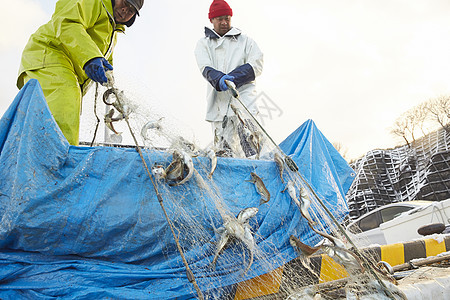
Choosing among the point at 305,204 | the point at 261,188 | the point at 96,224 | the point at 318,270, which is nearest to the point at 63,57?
the point at 96,224

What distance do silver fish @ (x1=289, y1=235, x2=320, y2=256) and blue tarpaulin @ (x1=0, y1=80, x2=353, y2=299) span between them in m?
0.05

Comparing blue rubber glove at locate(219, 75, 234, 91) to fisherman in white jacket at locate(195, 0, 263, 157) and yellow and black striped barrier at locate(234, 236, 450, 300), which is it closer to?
fisherman in white jacket at locate(195, 0, 263, 157)

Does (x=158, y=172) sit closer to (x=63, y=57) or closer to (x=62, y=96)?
(x=62, y=96)

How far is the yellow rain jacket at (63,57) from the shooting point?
2.72 meters

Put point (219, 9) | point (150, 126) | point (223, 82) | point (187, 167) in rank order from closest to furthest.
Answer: point (187, 167)
point (150, 126)
point (223, 82)
point (219, 9)

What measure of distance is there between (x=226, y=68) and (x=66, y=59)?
235cm

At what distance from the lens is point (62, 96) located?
Answer: 2.75 metres

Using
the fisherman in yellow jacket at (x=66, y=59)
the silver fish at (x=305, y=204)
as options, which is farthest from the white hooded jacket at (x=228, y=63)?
the silver fish at (x=305, y=204)

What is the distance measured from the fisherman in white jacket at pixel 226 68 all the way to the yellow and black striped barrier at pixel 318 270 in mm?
1645

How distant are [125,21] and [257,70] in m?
1.88

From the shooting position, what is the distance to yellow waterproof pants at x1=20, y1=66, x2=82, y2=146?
2.67m

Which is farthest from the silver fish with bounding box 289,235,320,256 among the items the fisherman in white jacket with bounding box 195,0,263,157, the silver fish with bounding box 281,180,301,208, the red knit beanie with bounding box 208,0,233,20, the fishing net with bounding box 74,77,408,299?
the red knit beanie with bounding box 208,0,233,20

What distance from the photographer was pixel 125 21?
11.3 ft

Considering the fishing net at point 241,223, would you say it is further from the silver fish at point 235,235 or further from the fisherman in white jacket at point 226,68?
the fisherman in white jacket at point 226,68
